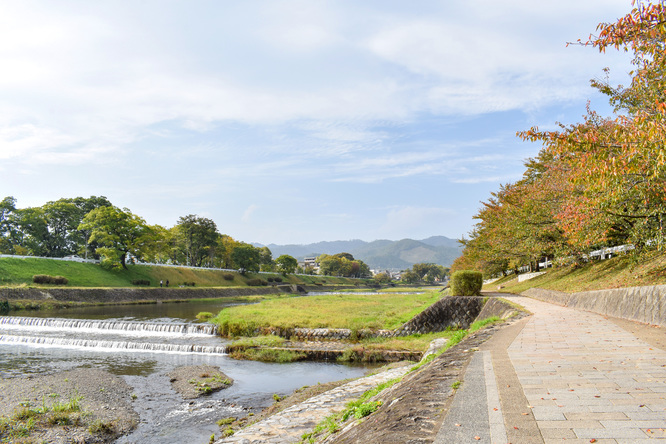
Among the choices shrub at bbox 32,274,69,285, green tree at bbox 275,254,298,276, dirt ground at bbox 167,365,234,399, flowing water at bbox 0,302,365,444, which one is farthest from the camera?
green tree at bbox 275,254,298,276

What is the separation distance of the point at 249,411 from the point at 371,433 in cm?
708

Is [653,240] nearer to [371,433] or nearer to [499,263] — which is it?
[371,433]

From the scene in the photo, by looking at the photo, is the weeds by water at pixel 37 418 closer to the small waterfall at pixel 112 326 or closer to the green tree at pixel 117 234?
the small waterfall at pixel 112 326

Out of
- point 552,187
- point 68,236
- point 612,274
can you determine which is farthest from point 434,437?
point 68,236

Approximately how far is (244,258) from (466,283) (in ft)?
251

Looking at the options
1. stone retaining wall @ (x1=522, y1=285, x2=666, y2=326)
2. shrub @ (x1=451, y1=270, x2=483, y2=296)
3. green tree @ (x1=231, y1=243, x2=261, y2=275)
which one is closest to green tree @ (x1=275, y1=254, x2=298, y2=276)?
green tree @ (x1=231, y1=243, x2=261, y2=275)

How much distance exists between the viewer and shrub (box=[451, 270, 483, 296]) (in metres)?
22.1

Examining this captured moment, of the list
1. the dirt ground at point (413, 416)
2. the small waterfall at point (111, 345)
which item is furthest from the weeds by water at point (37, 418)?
the small waterfall at point (111, 345)

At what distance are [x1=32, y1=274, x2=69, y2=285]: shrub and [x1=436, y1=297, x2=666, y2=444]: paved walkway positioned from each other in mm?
48970

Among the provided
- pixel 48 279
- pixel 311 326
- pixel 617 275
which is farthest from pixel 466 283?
pixel 48 279

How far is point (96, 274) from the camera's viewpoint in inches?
2089

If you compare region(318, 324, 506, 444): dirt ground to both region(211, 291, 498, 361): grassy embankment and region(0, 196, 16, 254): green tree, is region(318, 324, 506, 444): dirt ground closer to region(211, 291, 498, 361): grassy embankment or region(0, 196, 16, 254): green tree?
region(211, 291, 498, 361): grassy embankment

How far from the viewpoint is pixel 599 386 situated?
17.3 ft

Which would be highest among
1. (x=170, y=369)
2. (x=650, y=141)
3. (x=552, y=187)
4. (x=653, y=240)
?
(x=552, y=187)
